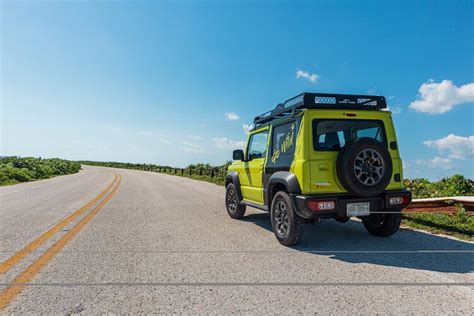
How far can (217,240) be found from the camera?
18.7 feet

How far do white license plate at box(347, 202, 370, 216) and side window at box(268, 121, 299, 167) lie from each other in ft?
3.85

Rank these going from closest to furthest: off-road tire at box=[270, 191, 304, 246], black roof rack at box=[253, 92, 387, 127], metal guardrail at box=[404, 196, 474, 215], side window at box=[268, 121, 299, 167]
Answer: off-road tire at box=[270, 191, 304, 246] → black roof rack at box=[253, 92, 387, 127] → side window at box=[268, 121, 299, 167] → metal guardrail at box=[404, 196, 474, 215]

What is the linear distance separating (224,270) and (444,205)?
5.72m

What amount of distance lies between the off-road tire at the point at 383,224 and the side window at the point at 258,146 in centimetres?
239

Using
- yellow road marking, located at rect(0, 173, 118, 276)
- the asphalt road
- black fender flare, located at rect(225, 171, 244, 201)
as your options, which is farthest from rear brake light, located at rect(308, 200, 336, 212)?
yellow road marking, located at rect(0, 173, 118, 276)

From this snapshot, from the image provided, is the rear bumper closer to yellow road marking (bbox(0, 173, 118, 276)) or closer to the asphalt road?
the asphalt road

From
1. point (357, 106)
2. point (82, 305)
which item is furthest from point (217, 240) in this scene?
point (357, 106)

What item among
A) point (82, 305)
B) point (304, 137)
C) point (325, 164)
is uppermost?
point (304, 137)

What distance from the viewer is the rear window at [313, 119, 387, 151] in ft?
17.5

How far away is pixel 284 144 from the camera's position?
233 inches

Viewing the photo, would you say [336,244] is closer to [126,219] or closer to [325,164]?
[325,164]

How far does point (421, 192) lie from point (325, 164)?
7242 millimetres

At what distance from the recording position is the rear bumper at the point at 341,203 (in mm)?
4930

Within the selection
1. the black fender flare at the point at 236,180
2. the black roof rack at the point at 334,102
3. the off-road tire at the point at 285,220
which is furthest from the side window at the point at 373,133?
the black fender flare at the point at 236,180
